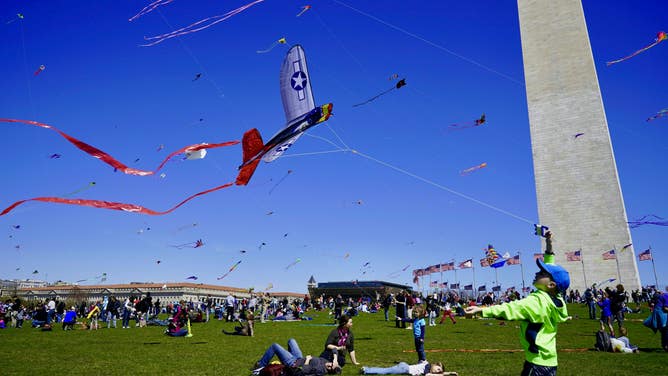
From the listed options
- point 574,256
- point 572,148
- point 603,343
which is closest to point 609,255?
point 574,256

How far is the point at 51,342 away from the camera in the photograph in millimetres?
15406

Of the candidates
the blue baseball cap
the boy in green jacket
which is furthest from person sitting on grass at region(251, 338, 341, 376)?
the blue baseball cap

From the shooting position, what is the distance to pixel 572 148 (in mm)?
42875

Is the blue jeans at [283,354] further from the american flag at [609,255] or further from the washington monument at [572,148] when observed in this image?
the washington monument at [572,148]

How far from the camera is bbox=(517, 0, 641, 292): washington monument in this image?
1608 inches

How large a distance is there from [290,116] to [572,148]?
4088 centimetres

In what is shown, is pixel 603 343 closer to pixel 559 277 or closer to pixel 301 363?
pixel 301 363

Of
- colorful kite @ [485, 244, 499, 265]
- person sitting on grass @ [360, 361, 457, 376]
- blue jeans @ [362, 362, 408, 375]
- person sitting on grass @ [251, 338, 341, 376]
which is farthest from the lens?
colorful kite @ [485, 244, 499, 265]

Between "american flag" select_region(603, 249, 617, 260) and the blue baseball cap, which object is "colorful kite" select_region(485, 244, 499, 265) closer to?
"american flag" select_region(603, 249, 617, 260)

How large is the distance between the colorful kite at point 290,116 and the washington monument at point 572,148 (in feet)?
128

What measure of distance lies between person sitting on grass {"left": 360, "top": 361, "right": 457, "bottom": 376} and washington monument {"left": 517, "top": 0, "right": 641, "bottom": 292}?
38.1 metres

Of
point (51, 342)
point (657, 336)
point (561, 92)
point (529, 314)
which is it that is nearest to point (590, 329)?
point (657, 336)

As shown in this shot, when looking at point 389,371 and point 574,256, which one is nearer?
point 389,371

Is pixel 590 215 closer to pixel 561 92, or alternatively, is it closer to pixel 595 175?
pixel 595 175
